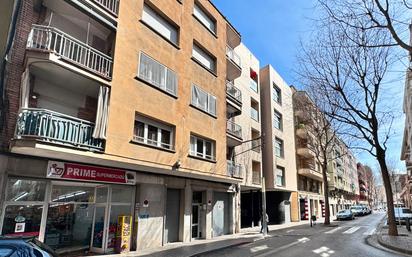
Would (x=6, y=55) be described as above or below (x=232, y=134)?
above

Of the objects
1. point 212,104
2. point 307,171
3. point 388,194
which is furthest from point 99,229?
point 307,171

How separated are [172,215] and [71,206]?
619 cm

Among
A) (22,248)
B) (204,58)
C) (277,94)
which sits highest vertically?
(277,94)

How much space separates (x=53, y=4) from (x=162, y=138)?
7.27 metres

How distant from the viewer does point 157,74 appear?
48.4 feet

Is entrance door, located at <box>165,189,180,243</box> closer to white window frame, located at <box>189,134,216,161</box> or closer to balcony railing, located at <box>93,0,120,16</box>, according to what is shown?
white window frame, located at <box>189,134,216,161</box>

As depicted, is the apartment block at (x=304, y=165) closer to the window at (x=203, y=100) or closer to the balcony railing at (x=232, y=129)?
the balcony railing at (x=232, y=129)

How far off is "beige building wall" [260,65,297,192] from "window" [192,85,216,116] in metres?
13.8

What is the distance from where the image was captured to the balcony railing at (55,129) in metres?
9.60

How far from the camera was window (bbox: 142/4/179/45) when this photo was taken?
1508 centimetres

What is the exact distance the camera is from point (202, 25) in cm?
1928

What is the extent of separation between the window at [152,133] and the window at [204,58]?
5.31 m

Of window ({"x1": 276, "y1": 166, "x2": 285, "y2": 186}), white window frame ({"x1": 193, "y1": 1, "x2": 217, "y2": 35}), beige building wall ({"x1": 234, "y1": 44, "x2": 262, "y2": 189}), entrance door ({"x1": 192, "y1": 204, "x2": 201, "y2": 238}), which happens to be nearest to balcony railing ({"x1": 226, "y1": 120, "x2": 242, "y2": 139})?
beige building wall ({"x1": 234, "y1": 44, "x2": 262, "y2": 189})

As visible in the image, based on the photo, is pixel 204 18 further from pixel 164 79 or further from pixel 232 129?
pixel 232 129
